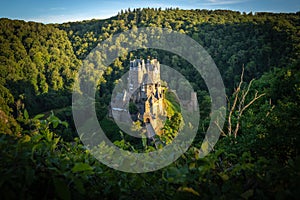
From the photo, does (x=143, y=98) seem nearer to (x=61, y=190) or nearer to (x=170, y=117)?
(x=170, y=117)

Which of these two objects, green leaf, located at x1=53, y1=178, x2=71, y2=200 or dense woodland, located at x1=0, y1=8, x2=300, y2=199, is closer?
green leaf, located at x1=53, y1=178, x2=71, y2=200

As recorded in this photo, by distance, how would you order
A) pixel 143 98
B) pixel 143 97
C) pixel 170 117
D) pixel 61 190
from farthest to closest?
pixel 143 97, pixel 143 98, pixel 170 117, pixel 61 190

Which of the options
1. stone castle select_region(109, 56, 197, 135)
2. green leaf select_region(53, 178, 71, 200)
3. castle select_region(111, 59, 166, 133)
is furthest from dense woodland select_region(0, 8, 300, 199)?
castle select_region(111, 59, 166, 133)

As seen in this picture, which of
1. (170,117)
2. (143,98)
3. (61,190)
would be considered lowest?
(143,98)

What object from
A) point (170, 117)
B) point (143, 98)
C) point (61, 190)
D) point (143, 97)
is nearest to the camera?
point (61, 190)

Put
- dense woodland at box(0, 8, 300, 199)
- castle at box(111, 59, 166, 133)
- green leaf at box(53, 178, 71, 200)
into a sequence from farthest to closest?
1. castle at box(111, 59, 166, 133)
2. dense woodland at box(0, 8, 300, 199)
3. green leaf at box(53, 178, 71, 200)

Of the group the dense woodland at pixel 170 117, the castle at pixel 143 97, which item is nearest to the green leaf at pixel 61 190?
the dense woodland at pixel 170 117

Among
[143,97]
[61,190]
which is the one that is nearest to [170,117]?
[143,97]

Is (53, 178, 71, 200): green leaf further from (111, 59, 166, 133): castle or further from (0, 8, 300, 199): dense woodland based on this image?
(111, 59, 166, 133): castle

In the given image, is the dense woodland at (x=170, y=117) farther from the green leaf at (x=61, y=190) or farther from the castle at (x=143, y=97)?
the castle at (x=143, y=97)
